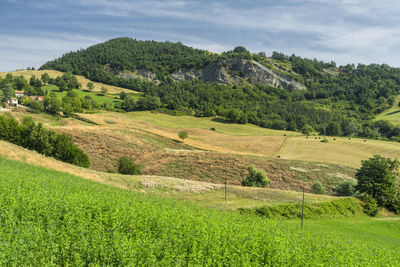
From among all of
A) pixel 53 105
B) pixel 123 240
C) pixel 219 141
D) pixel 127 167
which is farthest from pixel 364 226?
pixel 53 105

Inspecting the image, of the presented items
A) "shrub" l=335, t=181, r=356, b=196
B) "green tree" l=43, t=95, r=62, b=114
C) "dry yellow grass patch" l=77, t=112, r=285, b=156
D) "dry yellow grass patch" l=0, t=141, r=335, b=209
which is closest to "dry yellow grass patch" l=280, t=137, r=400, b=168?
"dry yellow grass patch" l=77, t=112, r=285, b=156

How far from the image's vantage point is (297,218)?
34.0 meters

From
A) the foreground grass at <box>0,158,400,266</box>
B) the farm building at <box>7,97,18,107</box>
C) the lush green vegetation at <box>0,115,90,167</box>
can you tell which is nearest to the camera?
the foreground grass at <box>0,158,400,266</box>

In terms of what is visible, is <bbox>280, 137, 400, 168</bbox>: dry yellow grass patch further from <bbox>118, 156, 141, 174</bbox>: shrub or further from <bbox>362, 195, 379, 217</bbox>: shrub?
<bbox>118, 156, 141, 174</bbox>: shrub

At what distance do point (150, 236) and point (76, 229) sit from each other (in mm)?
3084

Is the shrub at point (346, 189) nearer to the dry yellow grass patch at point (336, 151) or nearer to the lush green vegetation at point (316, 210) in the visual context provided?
the lush green vegetation at point (316, 210)

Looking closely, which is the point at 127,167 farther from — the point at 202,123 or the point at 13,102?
the point at 13,102

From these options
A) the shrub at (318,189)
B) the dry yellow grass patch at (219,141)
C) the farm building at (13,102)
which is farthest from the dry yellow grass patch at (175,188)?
the farm building at (13,102)

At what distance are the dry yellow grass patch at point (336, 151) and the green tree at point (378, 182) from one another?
28334 millimetres

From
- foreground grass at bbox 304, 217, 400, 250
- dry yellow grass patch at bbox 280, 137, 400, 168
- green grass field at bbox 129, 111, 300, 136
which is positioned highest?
green grass field at bbox 129, 111, 300, 136

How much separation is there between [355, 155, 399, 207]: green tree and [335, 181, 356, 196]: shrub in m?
3.41

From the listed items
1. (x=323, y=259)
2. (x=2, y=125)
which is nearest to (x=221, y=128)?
(x=2, y=125)

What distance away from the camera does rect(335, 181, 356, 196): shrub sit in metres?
52.7

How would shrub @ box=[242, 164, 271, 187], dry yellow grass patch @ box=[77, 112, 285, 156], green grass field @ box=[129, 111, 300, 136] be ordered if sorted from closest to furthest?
shrub @ box=[242, 164, 271, 187] < dry yellow grass patch @ box=[77, 112, 285, 156] < green grass field @ box=[129, 111, 300, 136]
